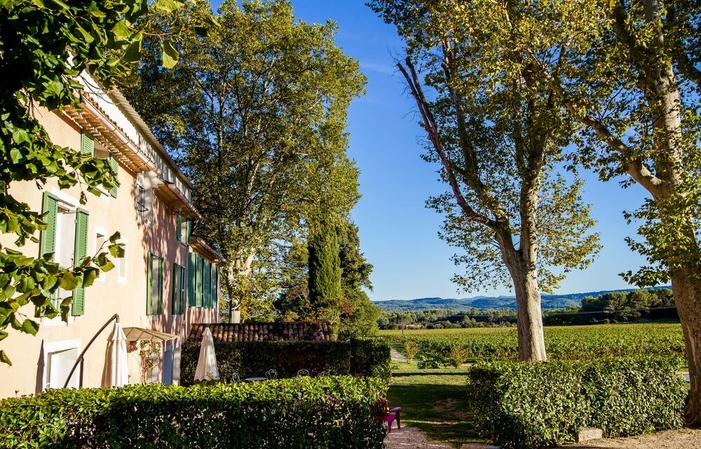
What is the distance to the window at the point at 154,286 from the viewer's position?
1324cm

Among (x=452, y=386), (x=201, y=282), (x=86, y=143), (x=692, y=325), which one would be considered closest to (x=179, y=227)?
(x=201, y=282)

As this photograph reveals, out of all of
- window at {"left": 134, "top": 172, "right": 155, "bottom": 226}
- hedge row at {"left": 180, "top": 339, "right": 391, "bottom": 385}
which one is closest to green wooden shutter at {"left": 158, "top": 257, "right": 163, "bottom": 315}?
window at {"left": 134, "top": 172, "right": 155, "bottom": 226}

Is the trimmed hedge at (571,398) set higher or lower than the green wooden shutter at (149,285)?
lower

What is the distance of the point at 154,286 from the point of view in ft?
45.8

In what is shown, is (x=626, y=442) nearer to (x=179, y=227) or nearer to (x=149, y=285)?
(x=149, y=285)

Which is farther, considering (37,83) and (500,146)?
(500,146)

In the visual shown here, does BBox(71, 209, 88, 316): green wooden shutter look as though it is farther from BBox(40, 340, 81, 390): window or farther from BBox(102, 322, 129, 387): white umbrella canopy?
BBox(102, 322, 129, 387): white umbrella canopy

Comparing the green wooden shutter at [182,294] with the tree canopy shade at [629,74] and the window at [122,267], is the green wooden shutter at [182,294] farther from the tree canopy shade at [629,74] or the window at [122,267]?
the tree canopy shade at [629,74]

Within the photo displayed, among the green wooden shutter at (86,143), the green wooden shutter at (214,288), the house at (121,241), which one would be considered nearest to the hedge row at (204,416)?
the house at (121,241)

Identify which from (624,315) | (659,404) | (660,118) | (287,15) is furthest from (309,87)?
(624,315)

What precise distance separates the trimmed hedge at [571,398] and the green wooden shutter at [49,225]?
765 centimetres

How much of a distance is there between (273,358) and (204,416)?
35.2ft

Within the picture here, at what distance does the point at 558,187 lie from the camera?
626 inches

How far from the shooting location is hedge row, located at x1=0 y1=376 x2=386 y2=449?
6.63 meters
